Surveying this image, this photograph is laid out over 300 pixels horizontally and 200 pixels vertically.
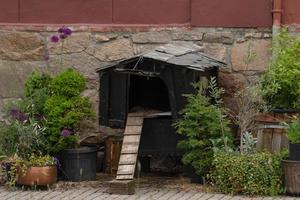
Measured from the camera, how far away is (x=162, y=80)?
790cm

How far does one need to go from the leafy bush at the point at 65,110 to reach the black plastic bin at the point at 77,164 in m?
0.12

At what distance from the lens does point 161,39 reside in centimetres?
865

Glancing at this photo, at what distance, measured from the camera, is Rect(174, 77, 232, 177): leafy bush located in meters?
7.38

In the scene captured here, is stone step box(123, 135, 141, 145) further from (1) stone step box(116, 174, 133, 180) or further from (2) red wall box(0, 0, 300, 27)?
(2) red wall box(0, 0, 300, 27)

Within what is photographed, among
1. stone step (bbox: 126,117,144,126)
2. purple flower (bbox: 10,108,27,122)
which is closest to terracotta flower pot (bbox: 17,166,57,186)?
purple flower (bbox: 10,108,27,122)

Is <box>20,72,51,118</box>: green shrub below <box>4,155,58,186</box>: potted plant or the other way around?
the other way around

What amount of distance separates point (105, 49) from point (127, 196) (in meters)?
2.44

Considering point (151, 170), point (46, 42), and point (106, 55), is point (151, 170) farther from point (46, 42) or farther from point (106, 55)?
point (46, 42)

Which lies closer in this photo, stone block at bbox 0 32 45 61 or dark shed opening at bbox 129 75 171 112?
dark shed opening at bbox 129 75 171 112

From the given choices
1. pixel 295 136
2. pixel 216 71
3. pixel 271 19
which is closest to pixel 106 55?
pixel 216 71

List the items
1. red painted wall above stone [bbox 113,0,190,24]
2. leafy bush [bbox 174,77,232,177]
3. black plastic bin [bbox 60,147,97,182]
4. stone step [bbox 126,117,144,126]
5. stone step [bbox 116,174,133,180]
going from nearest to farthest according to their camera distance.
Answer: stone step [bbox 116,174,133,180], leafy bush [bbox 174,77,232,177], stone step [bbox 126,117,144,126], black plastic bin [bbox 60,147,97,182], red painted wall above stone [bbox 113,0,190,24]

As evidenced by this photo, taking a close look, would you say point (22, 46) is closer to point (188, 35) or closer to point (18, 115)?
point (18, 115)

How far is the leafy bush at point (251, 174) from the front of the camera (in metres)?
7.00

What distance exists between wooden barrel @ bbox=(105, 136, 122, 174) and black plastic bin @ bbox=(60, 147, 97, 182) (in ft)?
1.61
